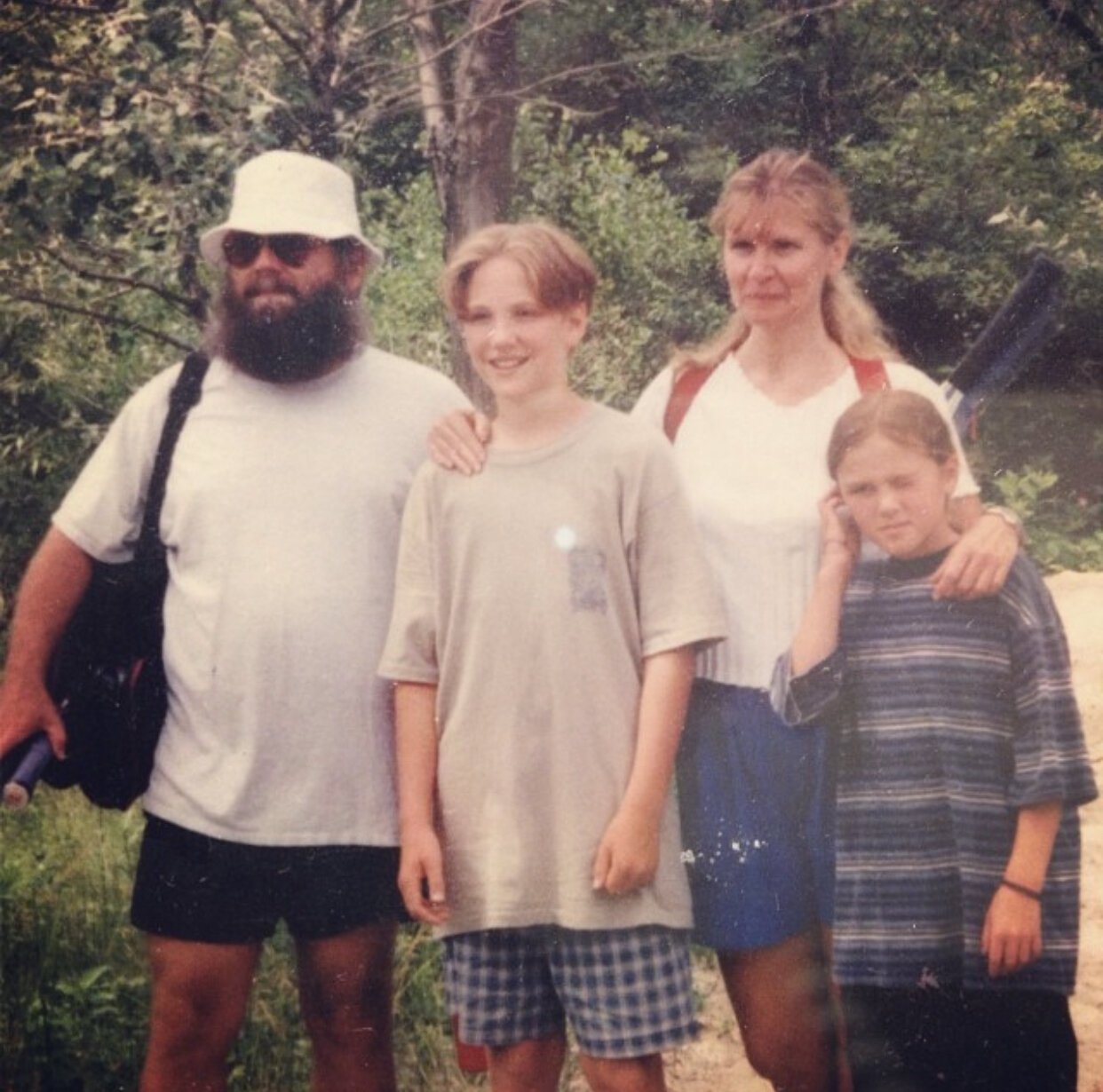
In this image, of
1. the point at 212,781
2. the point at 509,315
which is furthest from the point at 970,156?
the point at 212,781

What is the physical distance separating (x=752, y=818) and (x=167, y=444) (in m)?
1.28

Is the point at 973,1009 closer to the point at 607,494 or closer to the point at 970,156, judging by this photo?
the point at 607,494

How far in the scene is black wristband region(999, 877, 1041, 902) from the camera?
2730 millimetres

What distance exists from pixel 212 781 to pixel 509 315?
1.02 meters

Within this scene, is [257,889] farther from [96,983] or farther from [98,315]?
[98,315]

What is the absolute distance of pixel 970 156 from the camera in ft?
10.0

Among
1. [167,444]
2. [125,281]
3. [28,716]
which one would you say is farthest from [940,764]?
[125,281]

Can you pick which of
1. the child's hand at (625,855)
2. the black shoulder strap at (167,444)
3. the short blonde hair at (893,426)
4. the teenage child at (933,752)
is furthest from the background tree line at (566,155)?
the child's hand at (625,855)

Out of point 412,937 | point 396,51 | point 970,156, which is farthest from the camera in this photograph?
point 412,937

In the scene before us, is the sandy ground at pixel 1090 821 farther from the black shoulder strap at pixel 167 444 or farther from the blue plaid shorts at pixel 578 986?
the black shoulder strap at pixel 167 444

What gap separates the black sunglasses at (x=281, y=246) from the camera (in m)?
2.88

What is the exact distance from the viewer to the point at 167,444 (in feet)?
9.40

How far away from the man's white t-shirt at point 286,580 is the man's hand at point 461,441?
0.12 m

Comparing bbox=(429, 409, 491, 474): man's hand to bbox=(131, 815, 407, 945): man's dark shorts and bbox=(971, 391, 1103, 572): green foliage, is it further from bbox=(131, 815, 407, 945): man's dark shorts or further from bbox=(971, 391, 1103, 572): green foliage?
bbox=(971, 391, 1103, 572): green foliage
